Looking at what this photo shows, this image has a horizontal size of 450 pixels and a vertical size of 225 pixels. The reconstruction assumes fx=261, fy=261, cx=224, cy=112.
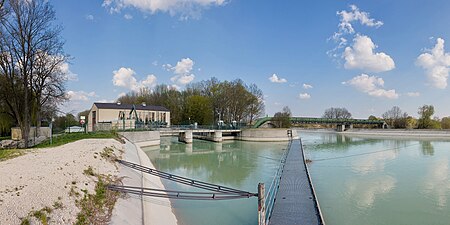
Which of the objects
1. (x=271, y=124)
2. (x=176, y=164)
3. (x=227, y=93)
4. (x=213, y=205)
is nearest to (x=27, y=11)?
(x=176, y=164)

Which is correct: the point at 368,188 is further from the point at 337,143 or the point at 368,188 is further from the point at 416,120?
the point at 416,120

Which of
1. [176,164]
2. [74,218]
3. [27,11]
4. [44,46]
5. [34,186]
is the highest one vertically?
[27,11]

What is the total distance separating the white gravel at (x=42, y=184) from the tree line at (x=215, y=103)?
1787 inches

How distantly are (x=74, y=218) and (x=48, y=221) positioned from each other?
0.57 m

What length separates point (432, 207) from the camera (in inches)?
414

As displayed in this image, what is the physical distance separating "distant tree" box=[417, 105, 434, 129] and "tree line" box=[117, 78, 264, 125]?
49115mm

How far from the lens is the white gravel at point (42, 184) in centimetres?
529

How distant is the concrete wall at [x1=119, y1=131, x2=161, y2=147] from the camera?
32.4 m

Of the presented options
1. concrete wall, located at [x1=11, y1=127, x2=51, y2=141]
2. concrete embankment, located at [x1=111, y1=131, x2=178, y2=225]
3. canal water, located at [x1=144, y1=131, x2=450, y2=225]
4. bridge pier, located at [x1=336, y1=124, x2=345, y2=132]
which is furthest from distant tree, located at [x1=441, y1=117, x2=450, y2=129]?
concrete wall, located at [x1=11, y1=127, x2=51, y2=141]

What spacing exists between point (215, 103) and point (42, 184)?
53795 mm

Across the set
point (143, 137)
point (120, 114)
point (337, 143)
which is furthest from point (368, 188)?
point (120, 114)

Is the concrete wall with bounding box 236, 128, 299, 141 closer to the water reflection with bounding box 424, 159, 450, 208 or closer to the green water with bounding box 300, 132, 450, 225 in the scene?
the green water with bounding box 300, 132, 450, 225

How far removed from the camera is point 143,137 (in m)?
34.9

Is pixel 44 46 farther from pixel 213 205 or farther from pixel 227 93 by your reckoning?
pixel 227 93
